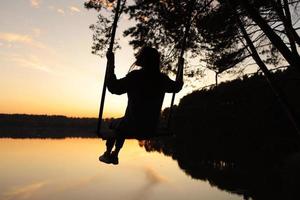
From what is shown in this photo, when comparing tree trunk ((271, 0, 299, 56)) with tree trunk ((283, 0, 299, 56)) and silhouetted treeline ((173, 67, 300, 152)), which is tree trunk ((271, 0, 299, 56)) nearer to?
tree trunk ((283, 0, 299, 56))

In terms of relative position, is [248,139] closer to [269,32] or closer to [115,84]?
[269,32]

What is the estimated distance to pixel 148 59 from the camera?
496cm

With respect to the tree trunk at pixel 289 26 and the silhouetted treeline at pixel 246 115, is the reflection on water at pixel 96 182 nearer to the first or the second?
the silhouetted treeline at pixel 246 115

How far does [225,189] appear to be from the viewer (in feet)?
117

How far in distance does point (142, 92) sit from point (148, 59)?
383mm

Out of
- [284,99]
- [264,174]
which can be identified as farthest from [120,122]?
[264,174]

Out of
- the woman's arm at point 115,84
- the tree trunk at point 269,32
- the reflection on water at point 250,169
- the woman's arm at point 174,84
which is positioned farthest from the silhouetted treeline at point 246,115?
the woman's arm at point 115,84

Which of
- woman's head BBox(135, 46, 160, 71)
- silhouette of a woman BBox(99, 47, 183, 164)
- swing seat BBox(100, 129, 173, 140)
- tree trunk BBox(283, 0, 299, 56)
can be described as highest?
tree trunk BBox(283, 0, 299, 56)

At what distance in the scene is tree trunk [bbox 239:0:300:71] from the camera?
721cm

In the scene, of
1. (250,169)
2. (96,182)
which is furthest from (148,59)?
(96,182)

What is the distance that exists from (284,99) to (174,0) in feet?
10.6

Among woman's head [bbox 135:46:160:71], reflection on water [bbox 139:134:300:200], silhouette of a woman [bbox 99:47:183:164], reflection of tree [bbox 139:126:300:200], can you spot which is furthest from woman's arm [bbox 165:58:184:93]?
reflection of tree [bbox 139:126:300:200]

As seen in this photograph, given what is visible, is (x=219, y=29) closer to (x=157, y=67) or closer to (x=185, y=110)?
(x=157, y=67)

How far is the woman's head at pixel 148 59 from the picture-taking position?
4.96 m
